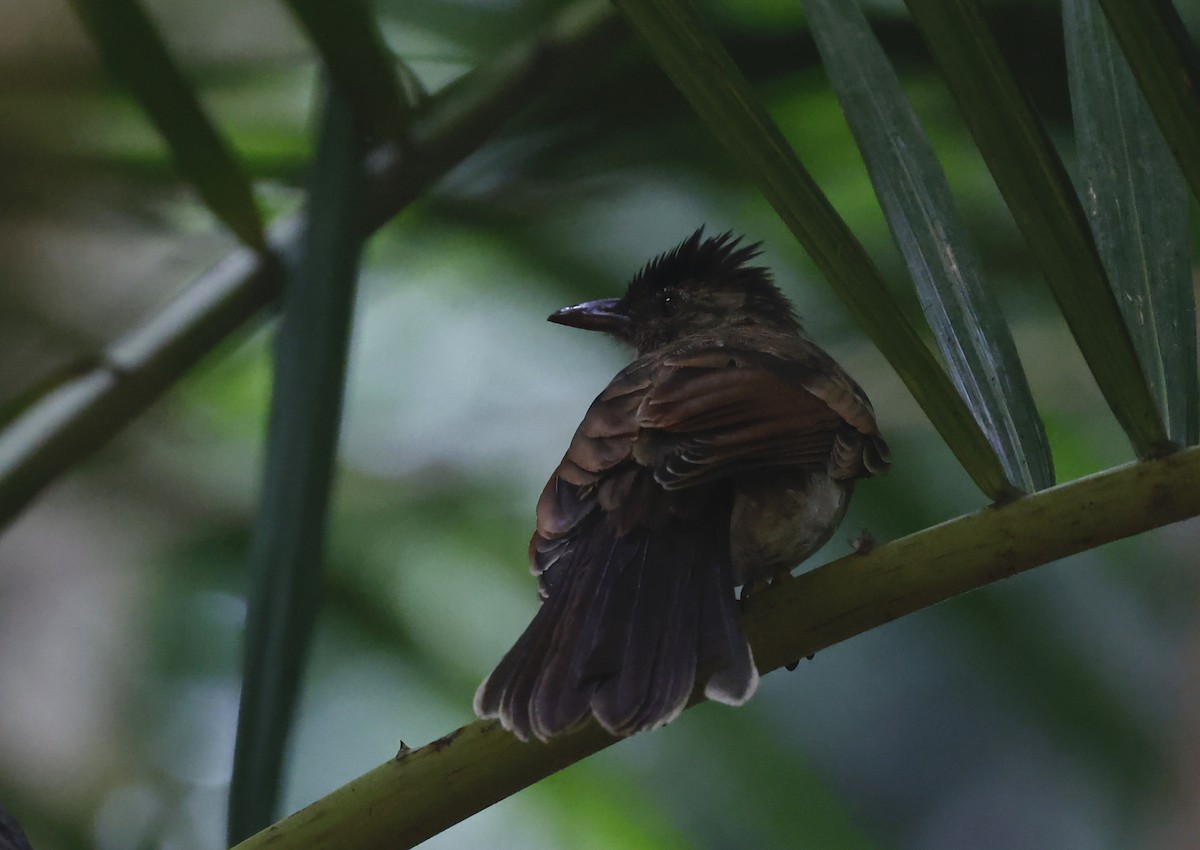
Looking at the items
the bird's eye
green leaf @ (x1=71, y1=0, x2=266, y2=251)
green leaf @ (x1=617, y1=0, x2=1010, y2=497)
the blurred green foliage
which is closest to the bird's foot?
green leaf @ (x1=617, y1=0, x2=1010, y2=497)

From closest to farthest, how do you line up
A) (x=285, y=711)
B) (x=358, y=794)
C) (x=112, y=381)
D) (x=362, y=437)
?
(x=358, y=794) → (x=285, y=711) → (x=112, y=381) → (x=362, y=437)

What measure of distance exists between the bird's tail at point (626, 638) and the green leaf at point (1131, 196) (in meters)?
0.55

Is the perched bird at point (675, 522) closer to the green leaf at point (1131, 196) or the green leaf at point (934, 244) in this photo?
the green leaf at point (934, 244)

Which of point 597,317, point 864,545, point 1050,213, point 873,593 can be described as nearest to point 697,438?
point 864,545

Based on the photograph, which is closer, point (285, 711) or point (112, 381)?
point (285, 711)

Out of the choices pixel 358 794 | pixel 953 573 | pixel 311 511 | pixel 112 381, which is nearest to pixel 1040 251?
pixel 953 573

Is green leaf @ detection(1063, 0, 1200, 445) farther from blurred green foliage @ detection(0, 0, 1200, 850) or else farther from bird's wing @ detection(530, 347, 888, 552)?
blurred green foliage @ detection(0, 0, 1200, 850)

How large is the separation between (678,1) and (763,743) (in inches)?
79.8

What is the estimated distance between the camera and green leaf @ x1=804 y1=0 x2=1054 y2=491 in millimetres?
1365

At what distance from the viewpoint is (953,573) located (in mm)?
1234

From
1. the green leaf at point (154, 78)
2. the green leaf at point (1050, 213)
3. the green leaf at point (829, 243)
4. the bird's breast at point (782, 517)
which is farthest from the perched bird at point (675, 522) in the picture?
the green leaf at point (154, 78)

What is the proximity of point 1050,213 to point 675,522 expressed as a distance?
805mm

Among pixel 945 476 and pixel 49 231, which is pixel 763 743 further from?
pixel 49 231

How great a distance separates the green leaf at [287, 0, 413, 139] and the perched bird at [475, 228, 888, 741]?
0.63m
